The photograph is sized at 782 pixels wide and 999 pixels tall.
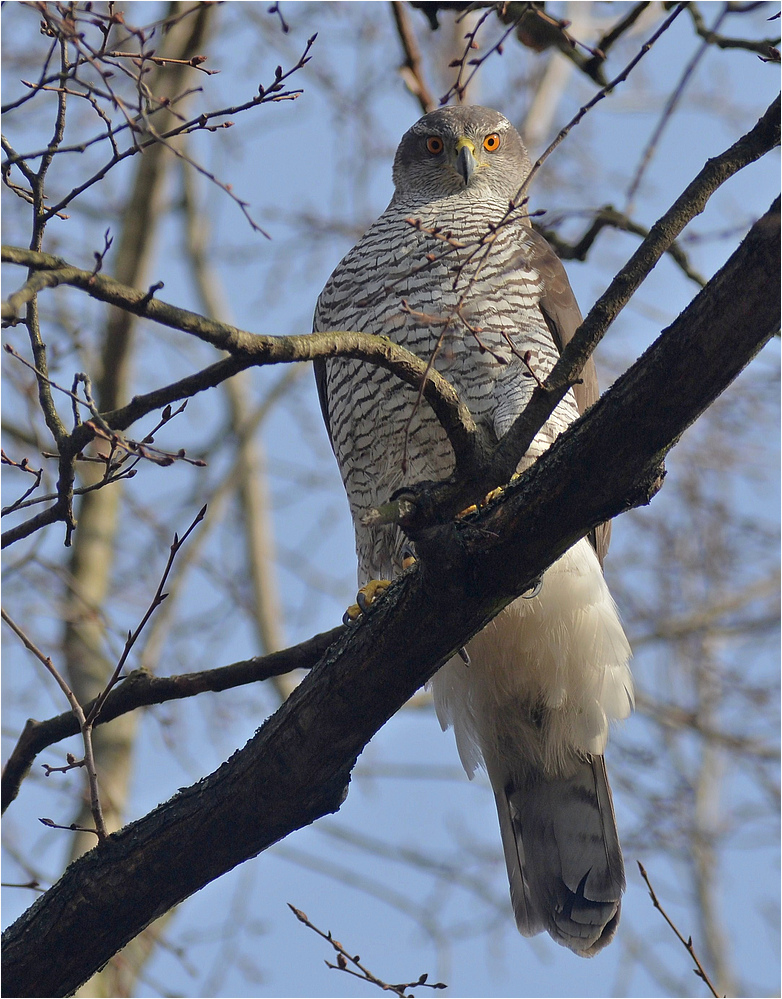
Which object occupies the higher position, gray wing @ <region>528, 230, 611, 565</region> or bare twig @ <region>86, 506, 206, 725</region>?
gray wing @ <region>528, 230, 611, 565</region>

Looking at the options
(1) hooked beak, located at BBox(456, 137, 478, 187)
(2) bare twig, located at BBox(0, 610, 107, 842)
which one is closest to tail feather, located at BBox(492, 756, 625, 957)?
(2) bare twig, located at BBox(0, 610, 107, 842)

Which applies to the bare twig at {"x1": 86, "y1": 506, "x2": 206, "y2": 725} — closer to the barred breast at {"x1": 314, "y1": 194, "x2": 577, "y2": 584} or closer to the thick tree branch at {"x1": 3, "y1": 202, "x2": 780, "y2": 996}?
the thick tree branch at {"x1": 3, "y1": 202, "x2": 780, "y2": 996}

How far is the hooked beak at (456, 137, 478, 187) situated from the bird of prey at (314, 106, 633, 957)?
16.9 inches

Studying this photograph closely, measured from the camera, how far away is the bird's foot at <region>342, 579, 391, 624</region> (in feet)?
11.7

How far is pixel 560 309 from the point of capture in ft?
12.8

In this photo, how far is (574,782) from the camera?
393cm

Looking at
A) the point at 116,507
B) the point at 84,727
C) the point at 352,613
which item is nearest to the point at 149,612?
the point at 84,727

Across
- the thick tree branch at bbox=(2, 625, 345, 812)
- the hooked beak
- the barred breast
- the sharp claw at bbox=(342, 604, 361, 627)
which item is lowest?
the thick tree branch at bbox=(2, 625, 345, 812)

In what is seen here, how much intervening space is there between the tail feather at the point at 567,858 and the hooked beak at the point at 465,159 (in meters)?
2.42

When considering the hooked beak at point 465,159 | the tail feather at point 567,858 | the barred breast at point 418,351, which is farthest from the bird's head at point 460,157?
the tail feather at point 567,858

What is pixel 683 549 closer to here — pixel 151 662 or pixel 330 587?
pixel 330 587

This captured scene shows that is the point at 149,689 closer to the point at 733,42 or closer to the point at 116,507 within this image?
the point at 733,42

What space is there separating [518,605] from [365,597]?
1.81 feet

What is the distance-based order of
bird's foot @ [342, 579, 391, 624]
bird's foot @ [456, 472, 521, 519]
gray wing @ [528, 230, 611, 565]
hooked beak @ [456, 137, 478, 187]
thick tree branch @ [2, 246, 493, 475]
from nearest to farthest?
thick tree branch @ [2, 246, 493, 475] → bird's foot @ [456, 472, 521, 519] → bird's foot @ [342, 579, 391, 624] → gray wing @ [528, 230, 611, 565] → hooked beak @ [456, 137, 478, 187]
